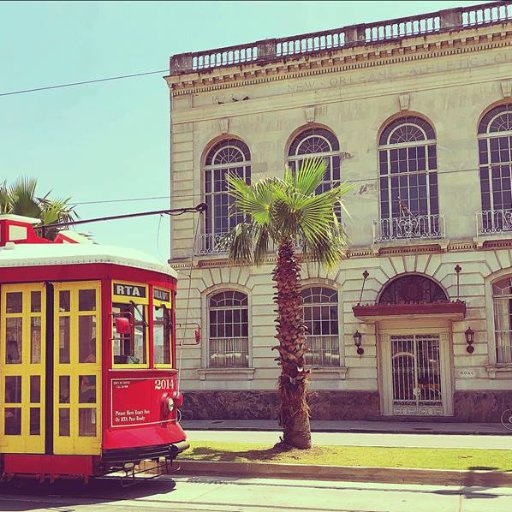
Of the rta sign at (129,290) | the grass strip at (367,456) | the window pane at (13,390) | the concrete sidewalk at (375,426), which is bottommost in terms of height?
the concrete sidewalk at (375,426)

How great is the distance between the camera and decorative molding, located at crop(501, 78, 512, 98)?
24.1 meters

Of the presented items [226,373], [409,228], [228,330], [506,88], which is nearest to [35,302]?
[226,373]

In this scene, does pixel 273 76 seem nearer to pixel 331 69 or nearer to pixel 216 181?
pixel 331 69

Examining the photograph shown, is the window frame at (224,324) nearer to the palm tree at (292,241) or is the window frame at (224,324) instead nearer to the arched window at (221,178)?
the arched window at (221,178)

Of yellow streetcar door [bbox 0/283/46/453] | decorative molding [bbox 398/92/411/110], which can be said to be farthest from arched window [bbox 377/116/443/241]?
yellow streetcar door [bbox 0/283/46/453]

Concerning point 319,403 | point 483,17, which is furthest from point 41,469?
point 483,17

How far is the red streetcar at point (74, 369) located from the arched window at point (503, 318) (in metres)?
14.5

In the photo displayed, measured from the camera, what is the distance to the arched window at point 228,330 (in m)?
26.5

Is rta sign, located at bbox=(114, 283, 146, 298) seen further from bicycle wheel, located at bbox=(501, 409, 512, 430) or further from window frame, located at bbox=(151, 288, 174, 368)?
bicycle wheel, located at bbox=(501, 409, 512, 430)

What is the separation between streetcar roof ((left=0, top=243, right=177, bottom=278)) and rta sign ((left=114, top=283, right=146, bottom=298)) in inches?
12.6

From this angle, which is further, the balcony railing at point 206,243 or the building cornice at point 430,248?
the balcony railing at point 206,243

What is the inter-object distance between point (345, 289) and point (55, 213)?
9914 mm

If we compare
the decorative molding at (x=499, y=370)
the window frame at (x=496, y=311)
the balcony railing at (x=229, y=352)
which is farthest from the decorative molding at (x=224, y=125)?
the decorative molding at (x=499, y=370)

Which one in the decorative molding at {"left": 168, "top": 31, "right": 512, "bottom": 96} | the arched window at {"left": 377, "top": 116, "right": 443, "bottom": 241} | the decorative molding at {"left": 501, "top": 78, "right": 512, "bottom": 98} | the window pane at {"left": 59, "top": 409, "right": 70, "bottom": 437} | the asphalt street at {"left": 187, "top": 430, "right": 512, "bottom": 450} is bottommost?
the asphalt street at {"left": 187, "top": 430, "right": 512, "bottom": 450}
